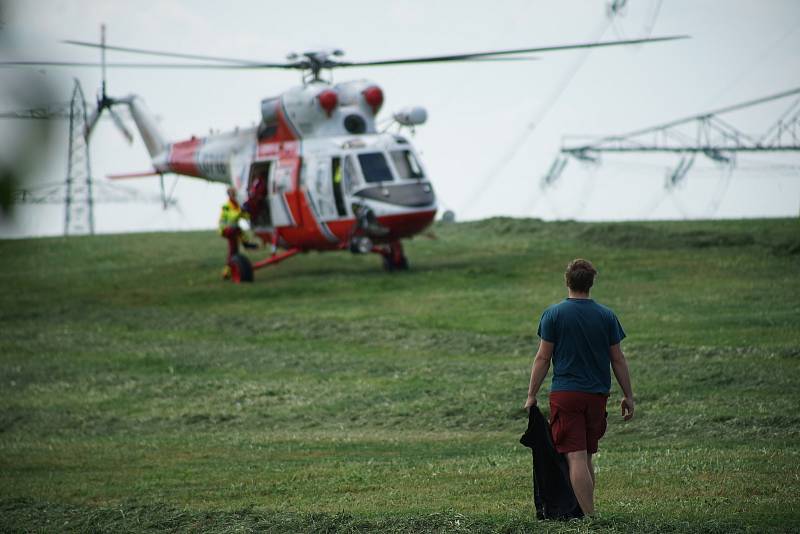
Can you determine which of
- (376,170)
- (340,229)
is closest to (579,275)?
Answer: (376,170)

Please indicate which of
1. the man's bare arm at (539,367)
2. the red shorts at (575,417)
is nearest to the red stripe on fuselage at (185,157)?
the man's bare arm at (539,367)

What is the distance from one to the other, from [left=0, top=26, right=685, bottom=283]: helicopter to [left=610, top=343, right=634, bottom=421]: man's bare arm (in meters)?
20.2

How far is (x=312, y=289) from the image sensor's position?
30.8 m

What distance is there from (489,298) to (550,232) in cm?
1213

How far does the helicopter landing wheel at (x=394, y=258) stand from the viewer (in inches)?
1267

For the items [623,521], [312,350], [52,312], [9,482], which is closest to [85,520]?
[9,482]

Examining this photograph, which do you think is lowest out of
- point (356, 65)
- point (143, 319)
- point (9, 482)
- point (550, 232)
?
point (9, 482)

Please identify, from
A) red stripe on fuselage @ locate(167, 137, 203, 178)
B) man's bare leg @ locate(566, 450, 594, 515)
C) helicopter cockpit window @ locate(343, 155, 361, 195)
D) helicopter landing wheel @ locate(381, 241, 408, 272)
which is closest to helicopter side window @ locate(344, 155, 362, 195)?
helicopter cockpit window @ locate(343, 155, 361, 195)

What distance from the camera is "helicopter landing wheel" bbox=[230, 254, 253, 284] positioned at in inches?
1284

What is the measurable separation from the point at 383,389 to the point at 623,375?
9.99 m

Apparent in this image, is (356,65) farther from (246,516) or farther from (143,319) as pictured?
(246,516)

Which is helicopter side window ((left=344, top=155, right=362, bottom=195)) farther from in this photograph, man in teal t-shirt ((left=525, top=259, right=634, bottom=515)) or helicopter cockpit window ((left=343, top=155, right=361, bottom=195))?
man in teal t-shirt ((left=525, top=259, right=634, bottom=515))

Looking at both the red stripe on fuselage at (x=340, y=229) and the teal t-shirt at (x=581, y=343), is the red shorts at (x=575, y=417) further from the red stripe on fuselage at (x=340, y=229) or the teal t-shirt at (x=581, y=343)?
the red stripe on fuselage at (x=340, y=229)

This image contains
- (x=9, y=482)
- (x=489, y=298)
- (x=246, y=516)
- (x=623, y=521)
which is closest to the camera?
(x=623, y=521)
